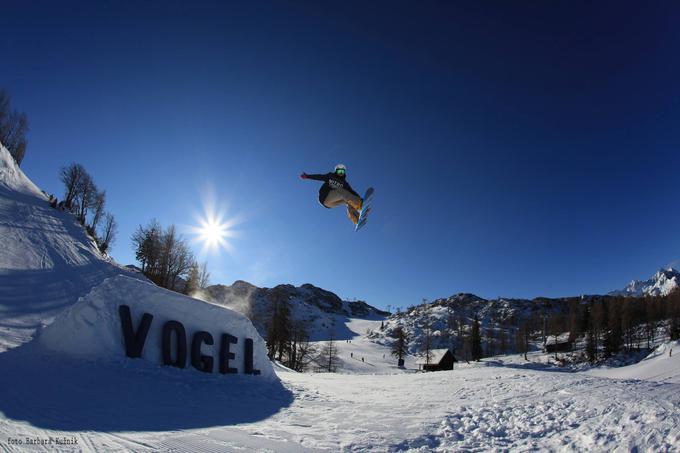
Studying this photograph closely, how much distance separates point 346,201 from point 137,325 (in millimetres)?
8153

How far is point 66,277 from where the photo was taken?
56.2ft

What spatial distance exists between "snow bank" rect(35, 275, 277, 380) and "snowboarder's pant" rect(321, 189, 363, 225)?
618 cm

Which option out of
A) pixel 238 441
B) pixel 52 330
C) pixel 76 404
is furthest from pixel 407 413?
pixel 52 330

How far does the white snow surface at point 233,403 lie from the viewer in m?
5.53

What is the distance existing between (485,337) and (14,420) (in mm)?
145915

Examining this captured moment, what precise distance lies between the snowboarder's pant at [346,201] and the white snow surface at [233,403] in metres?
6.25

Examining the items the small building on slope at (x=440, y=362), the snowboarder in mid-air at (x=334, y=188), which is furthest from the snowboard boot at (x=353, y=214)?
the small building on slope at (x=440, y=362)

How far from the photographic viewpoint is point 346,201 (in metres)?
12.5

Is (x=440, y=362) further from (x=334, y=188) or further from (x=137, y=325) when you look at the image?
(x=137, y=325)

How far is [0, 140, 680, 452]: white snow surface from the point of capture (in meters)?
5.53

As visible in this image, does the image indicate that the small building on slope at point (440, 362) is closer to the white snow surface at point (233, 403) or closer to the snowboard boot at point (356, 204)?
the white snow surface at point (233, 403)

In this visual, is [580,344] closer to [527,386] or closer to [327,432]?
[527,386]

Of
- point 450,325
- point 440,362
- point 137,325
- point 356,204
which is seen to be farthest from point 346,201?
point 450,325

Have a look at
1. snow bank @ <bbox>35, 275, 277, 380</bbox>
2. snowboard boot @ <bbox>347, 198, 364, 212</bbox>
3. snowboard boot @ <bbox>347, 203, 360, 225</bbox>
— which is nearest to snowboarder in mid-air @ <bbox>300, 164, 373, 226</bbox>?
snowboard boot @ <bbox>347, 198, 364, 212</bbox>
